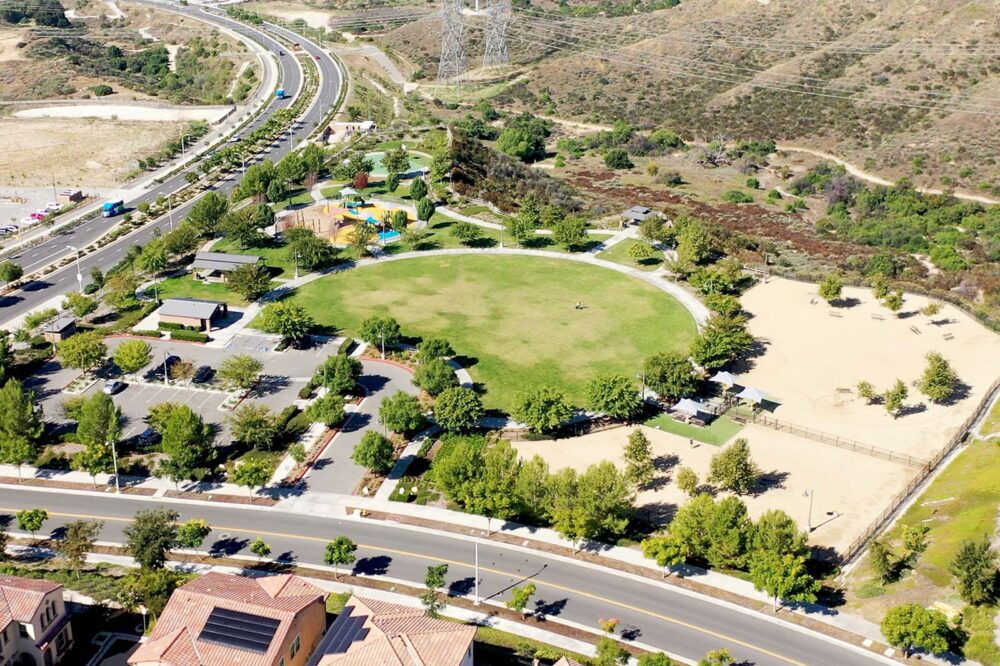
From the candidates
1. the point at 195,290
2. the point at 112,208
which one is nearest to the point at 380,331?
the point at 195,290

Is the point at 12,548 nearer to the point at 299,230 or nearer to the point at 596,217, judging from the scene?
the point at 299,230

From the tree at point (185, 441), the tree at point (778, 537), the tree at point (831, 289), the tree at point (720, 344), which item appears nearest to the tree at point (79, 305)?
the tree at point (185, 441)

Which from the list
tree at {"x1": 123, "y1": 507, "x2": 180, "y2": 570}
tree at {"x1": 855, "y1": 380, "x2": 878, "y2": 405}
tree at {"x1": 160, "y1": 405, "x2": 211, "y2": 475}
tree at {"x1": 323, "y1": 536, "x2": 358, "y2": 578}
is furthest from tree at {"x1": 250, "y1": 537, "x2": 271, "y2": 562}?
tree at {"x1": 855, "y1": 380, "x2": 878, "y2": 405}

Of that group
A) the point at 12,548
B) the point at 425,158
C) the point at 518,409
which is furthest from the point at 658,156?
the point at 12,548

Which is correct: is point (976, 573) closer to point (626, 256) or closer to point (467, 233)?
point (626, 256)

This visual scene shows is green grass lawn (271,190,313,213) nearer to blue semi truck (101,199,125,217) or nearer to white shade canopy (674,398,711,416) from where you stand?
blue semi truck (101,199,125,217)

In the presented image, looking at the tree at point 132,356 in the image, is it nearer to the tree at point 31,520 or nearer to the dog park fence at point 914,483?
the tree at point 31,520
